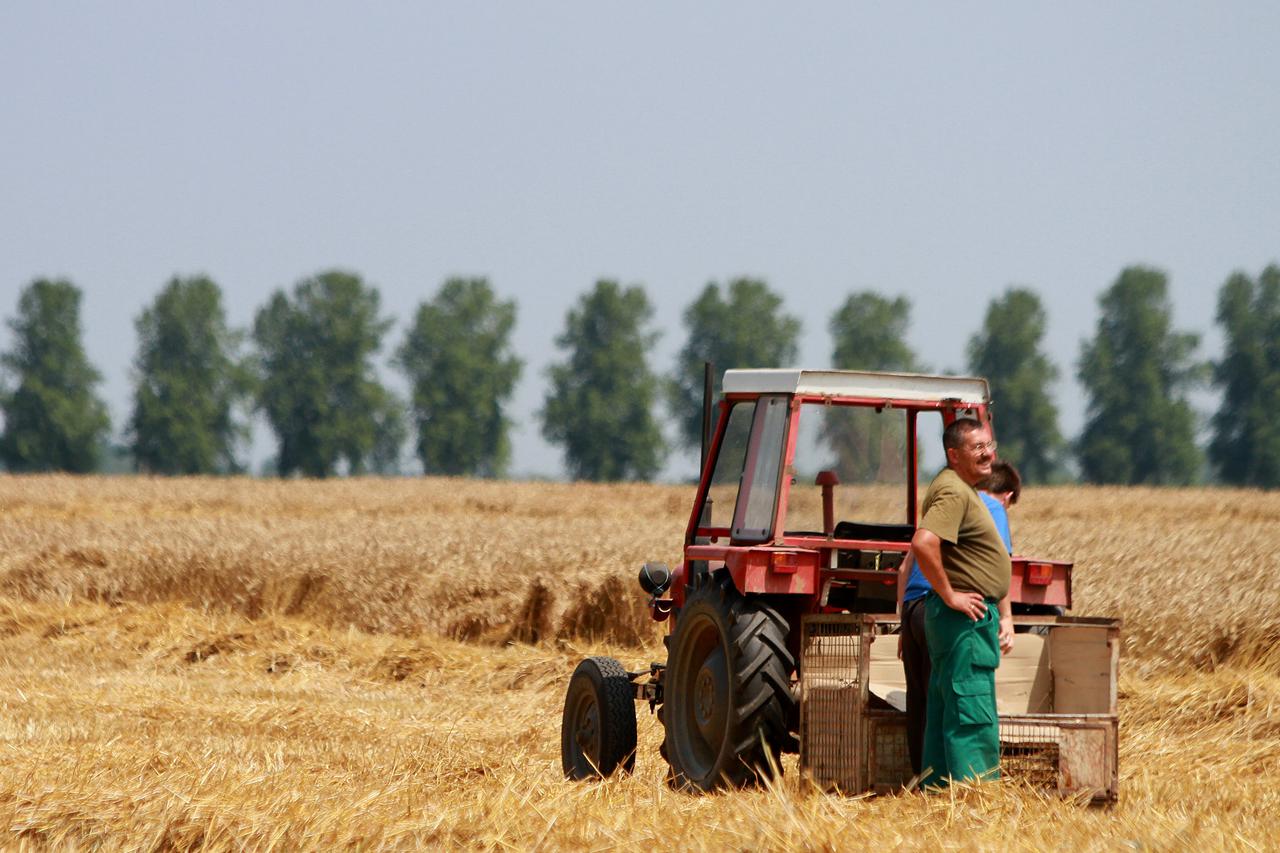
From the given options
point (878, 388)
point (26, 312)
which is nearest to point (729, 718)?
point (878, 388)

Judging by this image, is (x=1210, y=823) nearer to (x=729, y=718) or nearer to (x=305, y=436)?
(x=729, y=718)

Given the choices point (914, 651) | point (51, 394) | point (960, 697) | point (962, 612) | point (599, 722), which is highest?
point (51, 394)

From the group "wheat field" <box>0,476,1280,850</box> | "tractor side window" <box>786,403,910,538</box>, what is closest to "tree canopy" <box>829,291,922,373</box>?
"wheat field" <box>0,476,1280,850</box>

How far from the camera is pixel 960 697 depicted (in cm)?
616

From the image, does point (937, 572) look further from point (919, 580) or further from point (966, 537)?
point (919, 580)

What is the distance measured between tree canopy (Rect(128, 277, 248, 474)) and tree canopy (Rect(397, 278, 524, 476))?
10365 millimetres

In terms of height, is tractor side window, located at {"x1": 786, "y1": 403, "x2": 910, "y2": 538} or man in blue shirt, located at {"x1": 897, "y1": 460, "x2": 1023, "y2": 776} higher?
tractor side window, located at {"x1": 786, "y1": 403, "x2": 910, "y2": 538}

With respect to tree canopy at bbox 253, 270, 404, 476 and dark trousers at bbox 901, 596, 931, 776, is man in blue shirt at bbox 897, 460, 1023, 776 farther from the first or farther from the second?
tree canopy at bbox 253, 270, 404, 476

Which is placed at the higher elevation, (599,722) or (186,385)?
(186,385)

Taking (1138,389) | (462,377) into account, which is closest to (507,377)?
(462,377)

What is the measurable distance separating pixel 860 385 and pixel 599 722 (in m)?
2.23

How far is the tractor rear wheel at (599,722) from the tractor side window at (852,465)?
1247 millimetres

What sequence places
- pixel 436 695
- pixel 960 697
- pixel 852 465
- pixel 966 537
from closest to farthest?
pixel 960 697, pixel 966 537, pixel 852 465, pixel 436 695

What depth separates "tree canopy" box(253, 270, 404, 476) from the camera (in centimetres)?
8862
